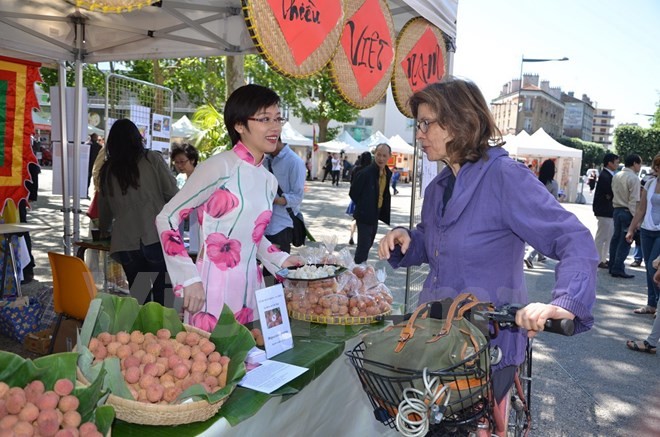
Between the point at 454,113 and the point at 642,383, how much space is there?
4170 mm

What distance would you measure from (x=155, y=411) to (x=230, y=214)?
106 cm

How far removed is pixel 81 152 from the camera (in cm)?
608

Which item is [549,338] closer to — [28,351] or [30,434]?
[28,351]

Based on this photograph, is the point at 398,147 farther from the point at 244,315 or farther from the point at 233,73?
the point at 244,315

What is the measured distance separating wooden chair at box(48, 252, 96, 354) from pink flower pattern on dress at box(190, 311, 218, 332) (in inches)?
50.2

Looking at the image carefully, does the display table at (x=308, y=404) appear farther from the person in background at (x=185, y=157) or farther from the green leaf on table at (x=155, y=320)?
the person in background at (x=185, y=157)

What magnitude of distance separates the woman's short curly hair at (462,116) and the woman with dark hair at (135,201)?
318 centimetres

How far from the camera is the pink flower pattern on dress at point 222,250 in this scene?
245cm

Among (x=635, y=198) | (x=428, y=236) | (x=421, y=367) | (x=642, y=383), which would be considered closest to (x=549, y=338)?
(x=642, y=383)

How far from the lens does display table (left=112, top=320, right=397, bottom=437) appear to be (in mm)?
1704

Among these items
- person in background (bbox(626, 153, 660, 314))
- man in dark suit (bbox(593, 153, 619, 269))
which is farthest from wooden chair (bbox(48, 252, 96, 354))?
man in dark suit (bbox(593, 153, 619, 269))

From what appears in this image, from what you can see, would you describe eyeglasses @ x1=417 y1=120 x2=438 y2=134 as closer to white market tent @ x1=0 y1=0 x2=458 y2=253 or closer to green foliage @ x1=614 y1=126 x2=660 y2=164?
white market tent @ x1=0 y1=0 x2=458 y2=253

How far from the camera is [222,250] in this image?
2463 millimetres

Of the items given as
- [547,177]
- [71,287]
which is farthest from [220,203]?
[547,177]
